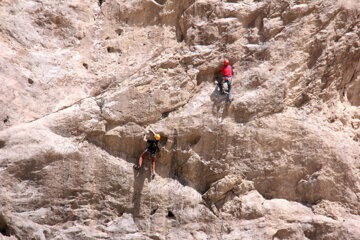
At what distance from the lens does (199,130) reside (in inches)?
519

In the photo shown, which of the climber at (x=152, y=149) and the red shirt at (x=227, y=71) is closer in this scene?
the climber at (x=152, y=149)

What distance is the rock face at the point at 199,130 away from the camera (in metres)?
12.6

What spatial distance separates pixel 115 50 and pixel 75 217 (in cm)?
496

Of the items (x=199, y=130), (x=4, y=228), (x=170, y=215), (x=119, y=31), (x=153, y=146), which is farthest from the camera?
(x=119, y=31)

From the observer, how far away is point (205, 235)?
1275cm

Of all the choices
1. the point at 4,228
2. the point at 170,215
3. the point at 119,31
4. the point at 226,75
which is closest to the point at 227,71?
the point at 226,75

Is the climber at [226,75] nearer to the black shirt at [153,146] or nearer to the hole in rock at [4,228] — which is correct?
the black shirt at [153,146]

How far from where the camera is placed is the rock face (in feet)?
41.2

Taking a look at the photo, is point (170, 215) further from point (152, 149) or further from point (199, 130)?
point (199, 130)

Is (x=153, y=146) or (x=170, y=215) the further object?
(x=170, y=215)

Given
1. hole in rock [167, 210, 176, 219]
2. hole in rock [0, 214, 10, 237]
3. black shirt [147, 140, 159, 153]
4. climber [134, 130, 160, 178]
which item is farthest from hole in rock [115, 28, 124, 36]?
hole in rock [0, 214, 10, 237]

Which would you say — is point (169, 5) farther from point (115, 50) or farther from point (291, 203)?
point (291, 203)

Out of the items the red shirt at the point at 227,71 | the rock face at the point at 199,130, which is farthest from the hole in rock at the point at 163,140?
the red shirt at the point at 227,71

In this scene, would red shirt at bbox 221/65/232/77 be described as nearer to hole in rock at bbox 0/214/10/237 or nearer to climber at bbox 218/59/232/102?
climber at bbox 218/59/232/102
